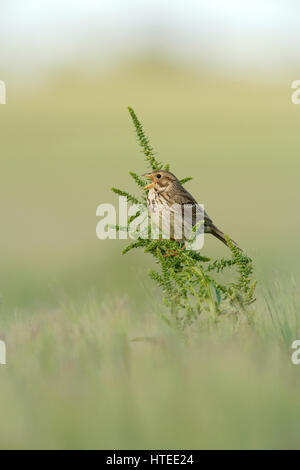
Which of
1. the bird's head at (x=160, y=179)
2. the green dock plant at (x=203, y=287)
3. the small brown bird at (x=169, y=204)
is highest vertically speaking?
the bird's head at (x=160, y=179)

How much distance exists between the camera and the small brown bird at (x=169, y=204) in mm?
8086

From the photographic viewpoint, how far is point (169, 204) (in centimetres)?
825

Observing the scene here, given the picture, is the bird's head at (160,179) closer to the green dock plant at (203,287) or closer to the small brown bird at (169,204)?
the small brown bird at (169,204)

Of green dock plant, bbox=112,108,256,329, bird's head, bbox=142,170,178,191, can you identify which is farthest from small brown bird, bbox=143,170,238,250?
green dock plant, bbox=112,108,256,329

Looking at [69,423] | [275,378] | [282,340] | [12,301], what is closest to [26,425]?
[69,423]

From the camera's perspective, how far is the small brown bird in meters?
8.09

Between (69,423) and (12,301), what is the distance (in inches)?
266

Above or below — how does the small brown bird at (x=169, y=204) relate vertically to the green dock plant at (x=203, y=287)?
above

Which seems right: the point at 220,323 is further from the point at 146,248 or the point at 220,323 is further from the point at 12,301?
the point at 12,301

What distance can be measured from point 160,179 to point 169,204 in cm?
30

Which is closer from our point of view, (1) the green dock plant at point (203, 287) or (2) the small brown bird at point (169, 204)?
(1) the green dock plant at point (203, 287)

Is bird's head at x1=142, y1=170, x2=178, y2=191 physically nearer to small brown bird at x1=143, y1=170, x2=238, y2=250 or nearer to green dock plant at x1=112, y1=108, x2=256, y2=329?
small brown bird at x1=143, y1=170, x2=238, y2=250

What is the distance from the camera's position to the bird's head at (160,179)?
8019 mm

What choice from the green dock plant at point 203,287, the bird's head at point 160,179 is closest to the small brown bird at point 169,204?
the bird's head at point 160,179
